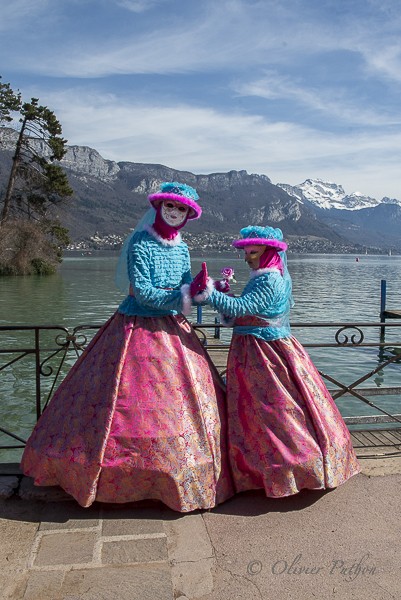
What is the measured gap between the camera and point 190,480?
10.4ft

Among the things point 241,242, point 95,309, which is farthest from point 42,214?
point 241,242

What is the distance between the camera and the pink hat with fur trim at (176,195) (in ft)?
11.5

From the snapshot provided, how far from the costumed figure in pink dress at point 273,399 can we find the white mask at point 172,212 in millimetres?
423

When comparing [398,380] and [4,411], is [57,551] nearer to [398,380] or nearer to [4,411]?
[4,411]

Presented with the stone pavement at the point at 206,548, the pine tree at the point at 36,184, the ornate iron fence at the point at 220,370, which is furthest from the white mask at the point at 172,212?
the pine tree at the point at 36,184

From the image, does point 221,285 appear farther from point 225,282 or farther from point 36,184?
point 36,184

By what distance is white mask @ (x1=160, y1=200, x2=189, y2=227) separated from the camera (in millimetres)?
3533

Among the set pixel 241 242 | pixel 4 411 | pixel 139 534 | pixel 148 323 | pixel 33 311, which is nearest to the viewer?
pixel 139 534

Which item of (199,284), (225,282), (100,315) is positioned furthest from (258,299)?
(100,315)

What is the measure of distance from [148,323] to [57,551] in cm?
131

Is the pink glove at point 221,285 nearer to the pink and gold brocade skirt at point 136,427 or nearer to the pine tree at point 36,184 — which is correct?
the pink and gold brocade skirt at point 136,427

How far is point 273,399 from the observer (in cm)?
339

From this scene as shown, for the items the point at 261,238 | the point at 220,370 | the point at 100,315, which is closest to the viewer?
the point at 261,238

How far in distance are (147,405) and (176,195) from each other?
50.6 inches
